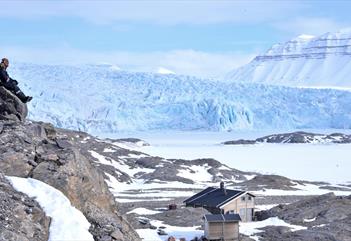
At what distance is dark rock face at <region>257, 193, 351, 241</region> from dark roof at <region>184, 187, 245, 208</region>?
337 cm

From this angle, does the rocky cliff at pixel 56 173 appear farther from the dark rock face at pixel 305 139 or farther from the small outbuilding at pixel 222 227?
the dark rock face at pixel 305 139

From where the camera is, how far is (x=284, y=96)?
132 metres

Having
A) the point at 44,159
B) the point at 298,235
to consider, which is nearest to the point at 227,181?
the point at 298,235

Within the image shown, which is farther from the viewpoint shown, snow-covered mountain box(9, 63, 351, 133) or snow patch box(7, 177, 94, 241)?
snow-covered mountain box(9, 63, 351, 133)

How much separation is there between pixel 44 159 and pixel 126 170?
60502 millimetres

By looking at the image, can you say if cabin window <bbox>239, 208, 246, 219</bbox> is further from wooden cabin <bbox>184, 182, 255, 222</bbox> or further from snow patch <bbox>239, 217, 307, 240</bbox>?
snow patch <bbox>239, 217, 307, 240</bbox>

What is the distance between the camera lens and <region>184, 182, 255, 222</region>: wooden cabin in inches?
1478

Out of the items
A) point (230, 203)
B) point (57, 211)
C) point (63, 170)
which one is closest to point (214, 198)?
point (230, 203)

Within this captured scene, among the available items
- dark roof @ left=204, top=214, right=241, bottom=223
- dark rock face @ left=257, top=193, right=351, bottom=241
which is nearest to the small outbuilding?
dark roof @ left=204, top=214, right=241, bottom=223

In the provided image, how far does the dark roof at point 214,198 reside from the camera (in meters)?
37.9

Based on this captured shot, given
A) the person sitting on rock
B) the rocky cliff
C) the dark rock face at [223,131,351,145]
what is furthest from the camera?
the dark rock face at [223,131,351,145]

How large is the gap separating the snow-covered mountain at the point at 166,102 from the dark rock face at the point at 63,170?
304ft

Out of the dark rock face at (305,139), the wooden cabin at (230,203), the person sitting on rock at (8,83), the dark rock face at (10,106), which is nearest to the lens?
the person sitting on rock at (8,83)

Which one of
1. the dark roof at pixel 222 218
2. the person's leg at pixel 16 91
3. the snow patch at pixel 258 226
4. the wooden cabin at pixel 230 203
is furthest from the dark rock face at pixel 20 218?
the wooden cabin at pixel 230 203
